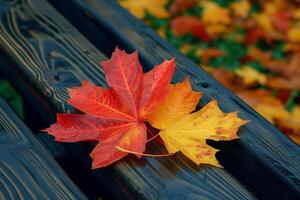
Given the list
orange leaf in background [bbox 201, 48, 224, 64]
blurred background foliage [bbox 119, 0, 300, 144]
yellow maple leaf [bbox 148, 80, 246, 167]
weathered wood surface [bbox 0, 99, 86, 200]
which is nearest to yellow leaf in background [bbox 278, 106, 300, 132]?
blurred background foliage [bbox 119, 0, 300, 144]

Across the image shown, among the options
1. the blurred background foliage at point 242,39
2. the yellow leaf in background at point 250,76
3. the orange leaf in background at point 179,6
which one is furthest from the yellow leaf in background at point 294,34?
the orange leaf in background at point 179,6

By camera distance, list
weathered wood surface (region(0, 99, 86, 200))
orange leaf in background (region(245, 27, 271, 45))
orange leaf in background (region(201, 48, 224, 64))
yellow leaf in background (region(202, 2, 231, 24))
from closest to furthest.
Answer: weathered wood surface (region(0, 99, 86, 200)), orange leaf in background (region(201, 48, 224, 64)), orange leaf in background (region(245, 27, 271, 45)), yellow leaf in background (region(202, 2, 231, 24))

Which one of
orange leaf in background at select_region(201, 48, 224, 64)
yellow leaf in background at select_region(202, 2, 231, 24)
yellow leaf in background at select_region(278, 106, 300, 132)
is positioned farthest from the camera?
yellow leaf in background at select_region(202, 2, 231, 24)

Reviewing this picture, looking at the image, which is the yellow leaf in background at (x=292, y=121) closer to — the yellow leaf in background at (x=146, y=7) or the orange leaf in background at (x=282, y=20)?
the orange leaf in background at (x=282, y=20)

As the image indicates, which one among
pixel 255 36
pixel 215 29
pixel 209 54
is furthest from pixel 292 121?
pixel 215 29

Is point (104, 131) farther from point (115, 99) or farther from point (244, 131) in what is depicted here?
point (244, 131)

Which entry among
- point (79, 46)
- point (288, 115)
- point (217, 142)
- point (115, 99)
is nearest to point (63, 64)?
point (79, 46)

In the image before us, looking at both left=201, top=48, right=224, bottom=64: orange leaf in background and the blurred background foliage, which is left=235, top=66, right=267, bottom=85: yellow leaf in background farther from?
left=201, top=48, right=224, bottom=64: orange leaf in background

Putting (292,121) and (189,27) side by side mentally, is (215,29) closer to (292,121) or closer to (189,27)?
(189,27)
